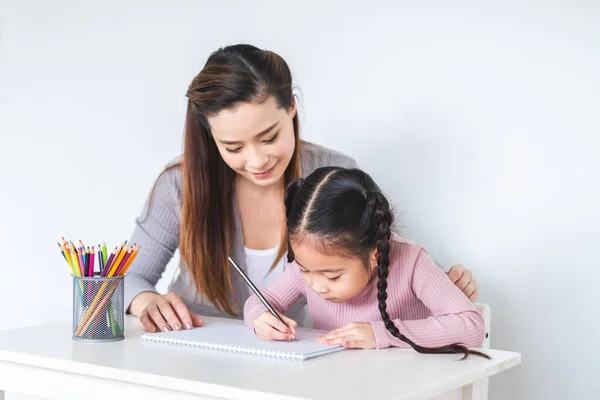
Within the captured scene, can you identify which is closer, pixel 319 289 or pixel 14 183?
pixel 319 289

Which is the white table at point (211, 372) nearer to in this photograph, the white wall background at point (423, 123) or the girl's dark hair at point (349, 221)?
the girl's dark hair at point (349, 221)

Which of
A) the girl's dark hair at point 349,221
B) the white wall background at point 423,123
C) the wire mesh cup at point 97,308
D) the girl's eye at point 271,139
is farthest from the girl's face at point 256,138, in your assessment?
the white wall background at point 423,123

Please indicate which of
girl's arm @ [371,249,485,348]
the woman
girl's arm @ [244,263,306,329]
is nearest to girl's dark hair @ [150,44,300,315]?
the woman

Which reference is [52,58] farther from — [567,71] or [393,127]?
[567,71]

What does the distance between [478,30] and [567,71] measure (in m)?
0.23

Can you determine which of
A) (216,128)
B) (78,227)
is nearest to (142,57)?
(78,227)

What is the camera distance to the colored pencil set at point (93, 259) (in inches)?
52.8

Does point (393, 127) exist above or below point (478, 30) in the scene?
below

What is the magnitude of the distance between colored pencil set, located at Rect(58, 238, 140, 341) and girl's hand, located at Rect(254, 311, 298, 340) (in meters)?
0.23

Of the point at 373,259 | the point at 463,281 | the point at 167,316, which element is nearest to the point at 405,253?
the point at 373,259

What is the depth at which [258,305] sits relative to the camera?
A: 1467mm

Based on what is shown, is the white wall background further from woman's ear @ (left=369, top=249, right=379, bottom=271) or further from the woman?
woman's ear @ (left=369, top=249, right=379, bottom=271)

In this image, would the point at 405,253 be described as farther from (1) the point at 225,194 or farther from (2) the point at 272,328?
(1) the point at 225,194

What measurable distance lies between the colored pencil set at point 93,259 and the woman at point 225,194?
14 centimetres
